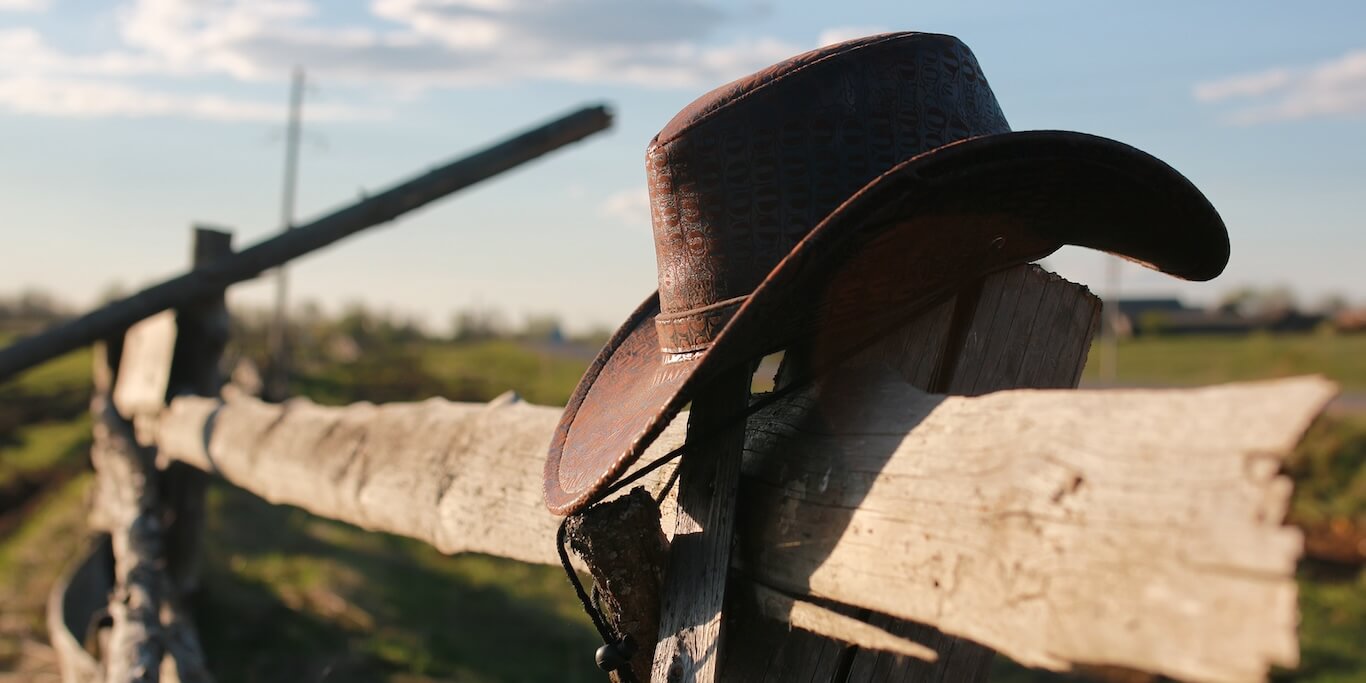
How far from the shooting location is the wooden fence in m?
1.08

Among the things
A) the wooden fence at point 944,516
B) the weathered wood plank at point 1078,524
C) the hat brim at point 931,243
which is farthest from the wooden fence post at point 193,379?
the weathered wood plank at point 1078,524

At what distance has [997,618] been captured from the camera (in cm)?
128

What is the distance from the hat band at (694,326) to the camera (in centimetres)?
168

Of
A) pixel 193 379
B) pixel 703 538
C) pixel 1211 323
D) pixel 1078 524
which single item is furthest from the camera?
pixel 1211 323

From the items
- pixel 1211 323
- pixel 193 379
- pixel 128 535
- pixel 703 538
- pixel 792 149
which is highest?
pixel 792 149

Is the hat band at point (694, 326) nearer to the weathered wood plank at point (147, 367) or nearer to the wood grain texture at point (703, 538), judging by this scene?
the wood grain texture at point (703, 538)

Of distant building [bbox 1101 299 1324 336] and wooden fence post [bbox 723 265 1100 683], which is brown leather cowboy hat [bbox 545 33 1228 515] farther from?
distant building [bbox 1101 299 1324 336]

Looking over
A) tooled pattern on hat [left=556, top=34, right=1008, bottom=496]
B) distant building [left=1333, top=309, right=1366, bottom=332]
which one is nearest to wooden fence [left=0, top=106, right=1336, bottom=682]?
tooled pattern on hat [left=556, top=34, right=1008, bottom=496]

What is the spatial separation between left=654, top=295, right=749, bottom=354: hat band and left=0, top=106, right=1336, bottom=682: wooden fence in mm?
207

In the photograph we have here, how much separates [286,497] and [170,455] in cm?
235

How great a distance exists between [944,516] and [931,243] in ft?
1.44

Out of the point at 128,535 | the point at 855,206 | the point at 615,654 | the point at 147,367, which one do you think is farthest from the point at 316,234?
the point at 855,206

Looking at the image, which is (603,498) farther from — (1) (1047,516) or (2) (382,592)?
(2) (382,592)

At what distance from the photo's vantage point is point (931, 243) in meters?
1.63
